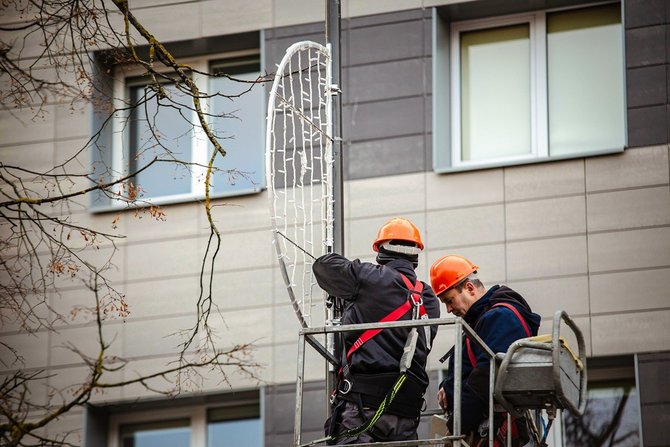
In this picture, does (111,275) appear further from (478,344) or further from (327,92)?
(478,344)

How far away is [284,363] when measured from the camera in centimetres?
1888

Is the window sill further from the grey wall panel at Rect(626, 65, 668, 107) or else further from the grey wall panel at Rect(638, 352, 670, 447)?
the grey wall panel at Rect(638, 352, 670, 447)

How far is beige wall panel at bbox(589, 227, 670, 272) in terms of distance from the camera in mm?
17812

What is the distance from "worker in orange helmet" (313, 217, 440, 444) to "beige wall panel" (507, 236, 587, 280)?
536 cm

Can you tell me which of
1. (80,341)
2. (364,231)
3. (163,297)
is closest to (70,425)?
(80,341)

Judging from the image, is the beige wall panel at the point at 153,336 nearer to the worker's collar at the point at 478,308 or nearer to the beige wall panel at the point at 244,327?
the beige wall panel at the point at 244,327

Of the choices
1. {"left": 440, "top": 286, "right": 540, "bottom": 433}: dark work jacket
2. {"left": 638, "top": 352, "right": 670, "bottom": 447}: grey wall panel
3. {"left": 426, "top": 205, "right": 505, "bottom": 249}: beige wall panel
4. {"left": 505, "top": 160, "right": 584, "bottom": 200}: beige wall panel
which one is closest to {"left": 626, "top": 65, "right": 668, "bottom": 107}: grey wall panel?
{"left": 505, "top": 160, "right": 584, "bottom": 200}: beige wall panel

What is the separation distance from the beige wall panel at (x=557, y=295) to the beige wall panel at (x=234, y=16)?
4.36 meters

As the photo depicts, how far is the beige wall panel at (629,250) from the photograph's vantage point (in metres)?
17.8

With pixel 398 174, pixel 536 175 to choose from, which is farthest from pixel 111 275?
pixel 536 175

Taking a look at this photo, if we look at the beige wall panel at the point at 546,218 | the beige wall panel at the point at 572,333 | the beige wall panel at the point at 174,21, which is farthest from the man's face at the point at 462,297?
the beige wall panel at the point at 174,21

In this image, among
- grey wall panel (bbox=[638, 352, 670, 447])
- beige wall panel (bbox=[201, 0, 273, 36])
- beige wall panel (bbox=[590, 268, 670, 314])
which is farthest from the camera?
beige wall panel (bbox=[201, 0, 273, 36])

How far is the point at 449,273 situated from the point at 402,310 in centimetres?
97

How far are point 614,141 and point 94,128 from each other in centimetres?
597
